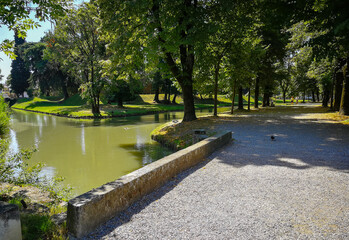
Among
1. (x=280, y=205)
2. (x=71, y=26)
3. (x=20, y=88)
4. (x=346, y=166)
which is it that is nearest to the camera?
(x=280, y=205)

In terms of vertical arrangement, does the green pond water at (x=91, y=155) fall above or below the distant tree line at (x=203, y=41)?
below

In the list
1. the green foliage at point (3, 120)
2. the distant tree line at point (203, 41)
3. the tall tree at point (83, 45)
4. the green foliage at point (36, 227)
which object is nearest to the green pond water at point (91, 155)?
the green foliage at point (3, 120)

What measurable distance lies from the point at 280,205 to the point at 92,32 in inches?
1049

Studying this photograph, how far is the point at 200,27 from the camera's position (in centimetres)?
1145

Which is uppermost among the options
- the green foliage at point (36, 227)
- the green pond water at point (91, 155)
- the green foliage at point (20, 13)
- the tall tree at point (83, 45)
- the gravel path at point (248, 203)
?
the tall tree at point (83, 45)

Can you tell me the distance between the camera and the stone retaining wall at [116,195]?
3100 millimetres

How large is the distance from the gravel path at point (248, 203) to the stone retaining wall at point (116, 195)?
0.13 metres

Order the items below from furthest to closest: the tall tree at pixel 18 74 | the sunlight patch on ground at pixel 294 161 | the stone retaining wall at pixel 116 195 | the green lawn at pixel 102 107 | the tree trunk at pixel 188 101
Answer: the tall tree at pixel 18 74, the green lawn at pixel 102 107, the tree trunk at pixel 188 101, the sunlight patch on ground at pixel 294 161, the stone retaining wall at pixel 116 195

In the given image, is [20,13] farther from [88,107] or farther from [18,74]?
[18,74]

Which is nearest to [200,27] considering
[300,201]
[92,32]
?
[300,201]

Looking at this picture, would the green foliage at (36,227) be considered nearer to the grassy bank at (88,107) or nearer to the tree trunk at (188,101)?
the tree trunk at (188,101)

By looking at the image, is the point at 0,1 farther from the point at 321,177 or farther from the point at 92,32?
the point at 92,32

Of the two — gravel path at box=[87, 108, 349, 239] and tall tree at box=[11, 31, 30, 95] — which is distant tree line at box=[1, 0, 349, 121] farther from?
tall tree at box=[11, 31, 30, 95]

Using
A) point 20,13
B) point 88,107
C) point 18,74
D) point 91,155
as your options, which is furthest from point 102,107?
point 18,74
